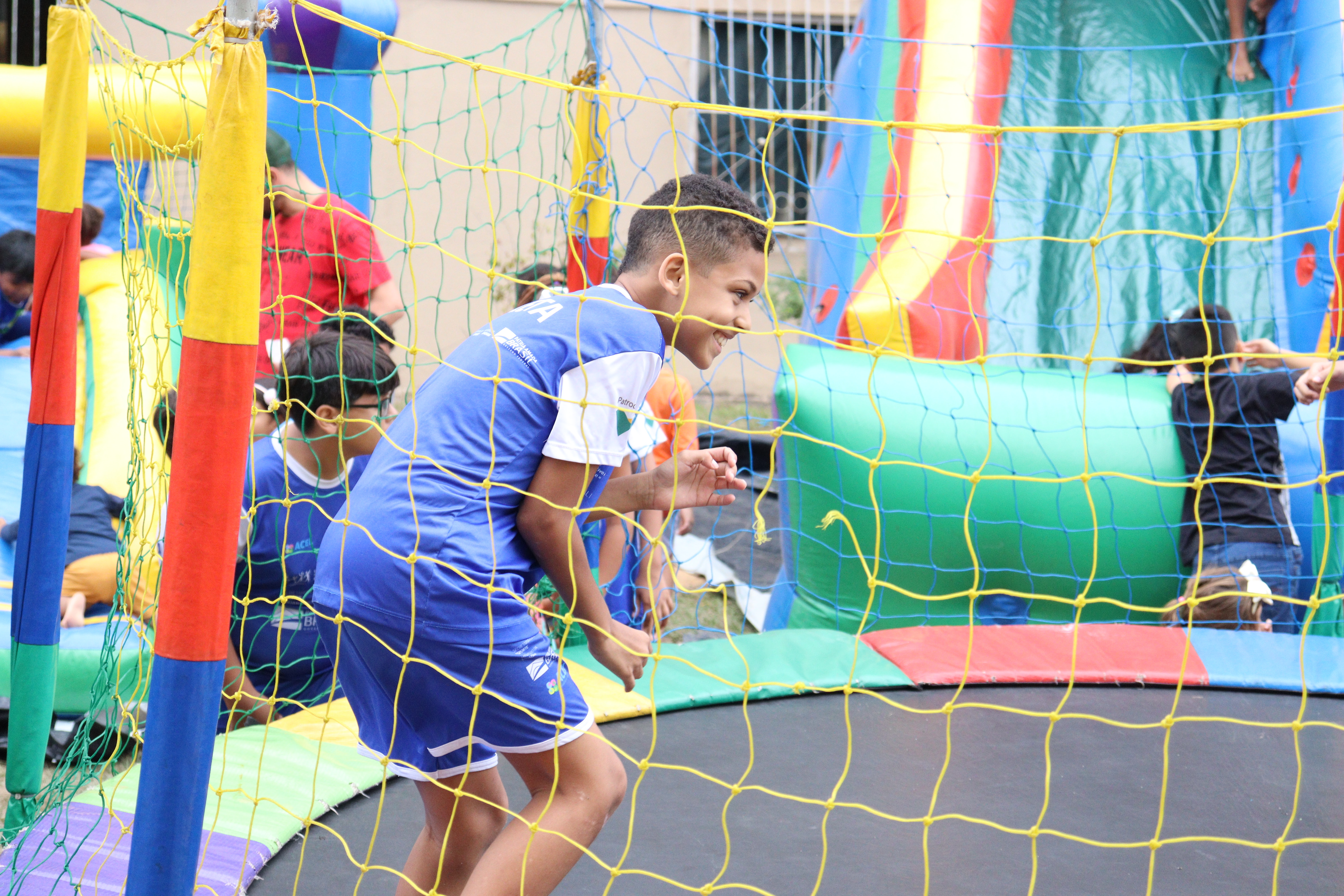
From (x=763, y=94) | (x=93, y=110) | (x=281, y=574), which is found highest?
(x=763, y=94)

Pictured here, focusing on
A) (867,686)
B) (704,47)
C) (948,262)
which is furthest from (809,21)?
(867,686)

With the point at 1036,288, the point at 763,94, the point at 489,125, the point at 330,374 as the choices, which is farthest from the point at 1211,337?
the point at 763,94

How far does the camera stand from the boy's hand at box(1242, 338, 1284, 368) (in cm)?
319

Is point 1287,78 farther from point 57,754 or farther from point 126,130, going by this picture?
point 57,754

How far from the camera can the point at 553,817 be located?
1.28 meters

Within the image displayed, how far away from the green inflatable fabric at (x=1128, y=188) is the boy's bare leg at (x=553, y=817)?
305 centimetres

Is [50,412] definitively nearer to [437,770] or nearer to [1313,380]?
[437,770]

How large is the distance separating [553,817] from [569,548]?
11.5 inches

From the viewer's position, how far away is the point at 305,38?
3.30 m

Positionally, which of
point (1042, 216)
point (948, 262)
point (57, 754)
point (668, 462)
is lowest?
point (57, 754)

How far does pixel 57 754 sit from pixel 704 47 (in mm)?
5935

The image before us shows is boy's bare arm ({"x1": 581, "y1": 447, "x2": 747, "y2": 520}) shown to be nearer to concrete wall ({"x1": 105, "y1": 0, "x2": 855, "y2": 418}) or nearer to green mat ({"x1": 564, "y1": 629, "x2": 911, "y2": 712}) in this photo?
green mat ({"x1": 564, "y1": 629, "x2": 911, "y2": 712})

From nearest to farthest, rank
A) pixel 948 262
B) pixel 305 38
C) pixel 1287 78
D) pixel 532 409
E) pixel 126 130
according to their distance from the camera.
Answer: pixel 532 409
pixel 126 130
pixel 305 38
pixel 948 262
pixel 1287 78

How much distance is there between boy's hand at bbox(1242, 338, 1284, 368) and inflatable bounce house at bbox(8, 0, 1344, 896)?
134mm
